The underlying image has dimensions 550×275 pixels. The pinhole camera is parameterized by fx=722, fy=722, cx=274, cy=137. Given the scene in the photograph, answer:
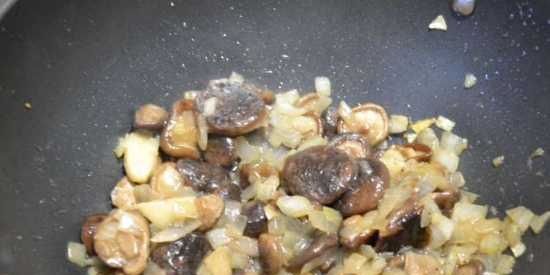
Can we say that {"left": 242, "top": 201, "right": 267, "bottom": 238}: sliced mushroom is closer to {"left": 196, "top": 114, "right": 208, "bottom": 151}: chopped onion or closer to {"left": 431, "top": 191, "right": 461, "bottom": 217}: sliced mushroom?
{"left": 196, "top": 114, "right": 208, "bottom": 151}: chopped onion

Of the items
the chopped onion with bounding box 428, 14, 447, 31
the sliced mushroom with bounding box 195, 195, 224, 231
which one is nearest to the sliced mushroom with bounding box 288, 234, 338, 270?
the sliced mushroom with bounding box 195, 195, 224, 231

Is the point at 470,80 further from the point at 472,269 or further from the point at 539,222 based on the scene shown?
the point at 472,269

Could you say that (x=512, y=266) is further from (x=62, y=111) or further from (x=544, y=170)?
(x=62, y=111)

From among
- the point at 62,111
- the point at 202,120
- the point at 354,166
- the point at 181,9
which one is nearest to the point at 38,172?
the point at 62,111

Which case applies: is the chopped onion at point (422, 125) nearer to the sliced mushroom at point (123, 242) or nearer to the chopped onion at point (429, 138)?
the chopped onion at point (429, 138)

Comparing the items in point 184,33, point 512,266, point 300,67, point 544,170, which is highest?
point 184,33

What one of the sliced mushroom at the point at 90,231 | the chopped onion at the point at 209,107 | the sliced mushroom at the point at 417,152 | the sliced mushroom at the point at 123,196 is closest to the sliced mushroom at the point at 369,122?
the sliced mushroom at the point at 417,152
